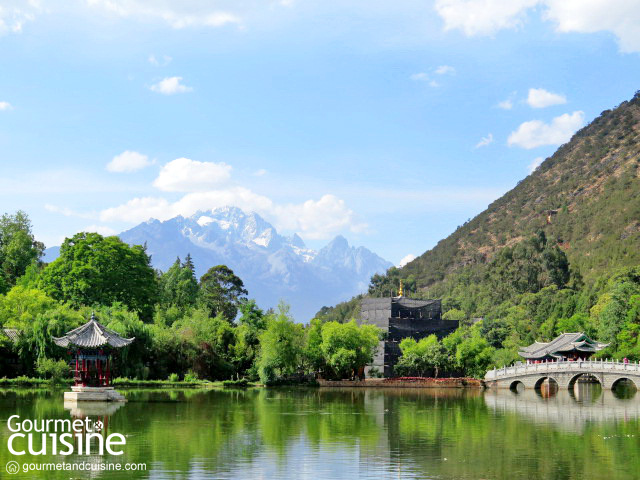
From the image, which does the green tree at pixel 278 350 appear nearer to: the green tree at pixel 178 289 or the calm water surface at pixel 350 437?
the calm water surface at pixel 350 437

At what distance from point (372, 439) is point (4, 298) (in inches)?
1504

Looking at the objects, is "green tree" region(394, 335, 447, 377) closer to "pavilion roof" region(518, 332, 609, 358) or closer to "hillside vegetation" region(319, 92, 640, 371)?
"hillside vegetation" region(319, 92, 640, 371)

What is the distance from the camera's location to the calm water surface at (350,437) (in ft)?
74.8

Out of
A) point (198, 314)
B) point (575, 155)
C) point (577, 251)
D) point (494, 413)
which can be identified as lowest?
point (494, 413)

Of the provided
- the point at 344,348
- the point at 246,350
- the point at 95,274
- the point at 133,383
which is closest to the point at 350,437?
the point at 133,383

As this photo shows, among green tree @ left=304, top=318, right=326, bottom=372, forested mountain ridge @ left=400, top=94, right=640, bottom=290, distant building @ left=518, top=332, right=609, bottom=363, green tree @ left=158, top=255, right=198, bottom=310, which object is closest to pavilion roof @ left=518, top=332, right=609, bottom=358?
distant building @ left=518, top=332, right=609, bottom=363

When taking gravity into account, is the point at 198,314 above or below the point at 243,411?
above

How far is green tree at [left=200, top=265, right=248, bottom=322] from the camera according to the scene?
316 ft

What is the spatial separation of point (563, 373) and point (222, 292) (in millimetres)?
47381

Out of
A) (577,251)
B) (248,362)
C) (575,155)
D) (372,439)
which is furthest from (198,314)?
(575,155)

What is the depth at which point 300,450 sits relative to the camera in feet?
87.4

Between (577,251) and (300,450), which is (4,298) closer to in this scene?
(300,450)

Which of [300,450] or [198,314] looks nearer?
[300,450]

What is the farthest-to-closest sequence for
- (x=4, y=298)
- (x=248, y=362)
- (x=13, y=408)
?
(x=248, y=362)
(x=4, y=298)
(x=13, y=408)
